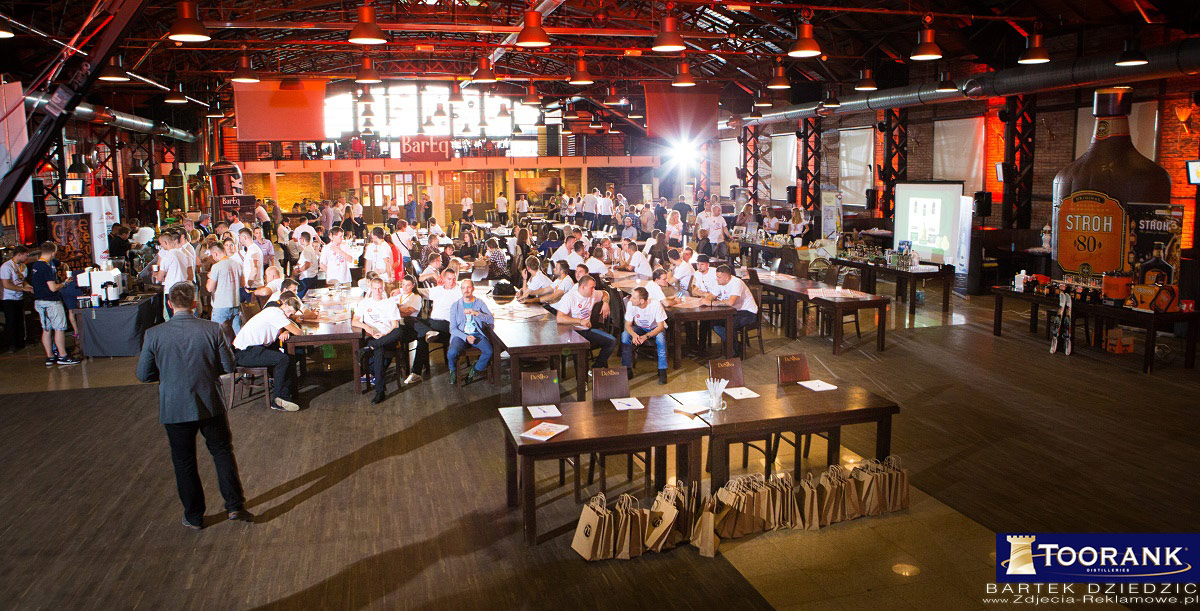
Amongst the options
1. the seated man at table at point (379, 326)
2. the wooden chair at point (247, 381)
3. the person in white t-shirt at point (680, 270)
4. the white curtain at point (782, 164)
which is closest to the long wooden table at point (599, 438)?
the seated man at table at point (379, 326)

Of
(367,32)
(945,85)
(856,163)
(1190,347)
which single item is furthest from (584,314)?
(856,163)

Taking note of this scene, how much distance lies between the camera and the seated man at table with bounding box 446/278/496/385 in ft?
29.0

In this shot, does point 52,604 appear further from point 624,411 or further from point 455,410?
point 455,410

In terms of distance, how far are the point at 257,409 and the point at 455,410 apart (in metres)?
1.95

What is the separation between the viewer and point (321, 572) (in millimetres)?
4914

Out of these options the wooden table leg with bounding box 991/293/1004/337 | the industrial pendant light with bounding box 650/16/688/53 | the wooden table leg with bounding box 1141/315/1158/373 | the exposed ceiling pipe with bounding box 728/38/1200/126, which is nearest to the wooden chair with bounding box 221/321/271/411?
the industrial pendant light with bounding box 650/16/688/53

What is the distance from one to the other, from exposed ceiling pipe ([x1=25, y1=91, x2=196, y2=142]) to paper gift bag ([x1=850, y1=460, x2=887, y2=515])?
40.9 feet

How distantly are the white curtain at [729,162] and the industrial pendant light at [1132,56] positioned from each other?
58.0 feet

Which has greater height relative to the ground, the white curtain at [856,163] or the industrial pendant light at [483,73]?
the industrial pendant light at [483,73]

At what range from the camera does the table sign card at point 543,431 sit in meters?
5.06

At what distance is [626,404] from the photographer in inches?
228

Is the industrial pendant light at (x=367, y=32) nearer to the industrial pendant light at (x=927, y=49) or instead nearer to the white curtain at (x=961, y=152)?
the industrial pendant light at (x=927, y=49)

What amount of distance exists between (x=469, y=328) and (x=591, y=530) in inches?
168

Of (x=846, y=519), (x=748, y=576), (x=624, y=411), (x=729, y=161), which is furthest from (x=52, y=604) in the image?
(x=729, y=161)
